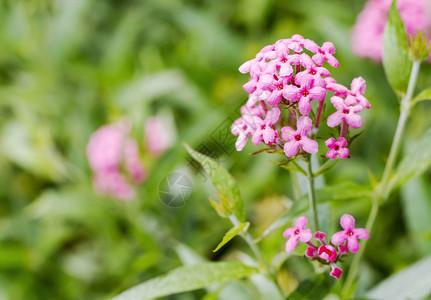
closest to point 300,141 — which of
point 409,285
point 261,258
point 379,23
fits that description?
point 261,258

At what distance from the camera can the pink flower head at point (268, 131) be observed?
85 centimetres

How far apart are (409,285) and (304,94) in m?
0.67

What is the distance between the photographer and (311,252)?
0.91 metres

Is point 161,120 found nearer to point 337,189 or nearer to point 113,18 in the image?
point 113,18

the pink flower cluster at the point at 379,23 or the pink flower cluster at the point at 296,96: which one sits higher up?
the pink flower cluster at the point at 296,96

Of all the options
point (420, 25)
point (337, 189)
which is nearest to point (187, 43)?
point (420, 25)

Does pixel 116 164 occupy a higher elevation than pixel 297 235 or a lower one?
lower

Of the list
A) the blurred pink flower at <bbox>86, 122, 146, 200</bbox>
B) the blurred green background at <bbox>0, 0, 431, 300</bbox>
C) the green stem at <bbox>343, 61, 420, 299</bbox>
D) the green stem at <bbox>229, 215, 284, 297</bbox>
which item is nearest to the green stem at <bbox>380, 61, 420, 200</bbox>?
the green stem at <bbox>343, 61, 420, 299</bbox>

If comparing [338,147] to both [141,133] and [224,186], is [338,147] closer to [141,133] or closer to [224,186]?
[224,186]

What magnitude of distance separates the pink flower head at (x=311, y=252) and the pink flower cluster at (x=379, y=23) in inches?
60.3

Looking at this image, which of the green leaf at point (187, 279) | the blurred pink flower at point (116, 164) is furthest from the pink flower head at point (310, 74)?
the blurred pink flower at point (116, 164)

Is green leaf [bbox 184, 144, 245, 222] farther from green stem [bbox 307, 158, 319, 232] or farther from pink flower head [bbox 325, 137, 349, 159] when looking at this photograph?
pink flower head [bbox 325, 137, 349, 159]

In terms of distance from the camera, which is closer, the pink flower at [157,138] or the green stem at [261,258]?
the green stem at [261,258]

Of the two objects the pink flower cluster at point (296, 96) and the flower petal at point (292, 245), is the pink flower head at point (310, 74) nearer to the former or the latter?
the pink flower cluster at point (296, 96)
